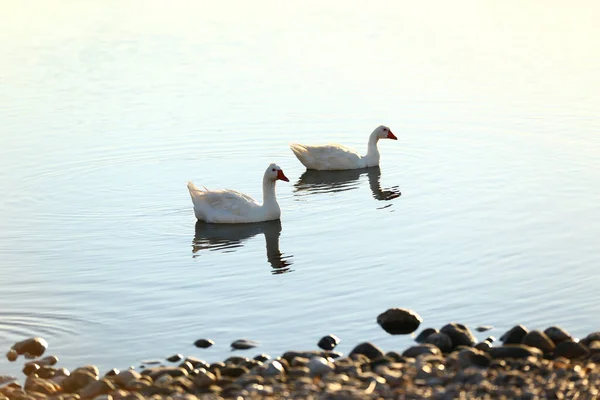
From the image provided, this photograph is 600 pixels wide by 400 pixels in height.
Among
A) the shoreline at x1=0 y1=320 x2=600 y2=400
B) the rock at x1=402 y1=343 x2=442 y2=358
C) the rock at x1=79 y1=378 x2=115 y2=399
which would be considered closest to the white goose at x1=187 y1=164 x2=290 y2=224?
the shoreline at x1=0 y1=320 x2=600 y2=400

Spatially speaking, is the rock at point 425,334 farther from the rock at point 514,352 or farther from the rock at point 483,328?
the rock at point 514,352

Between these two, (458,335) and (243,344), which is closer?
(458,335)

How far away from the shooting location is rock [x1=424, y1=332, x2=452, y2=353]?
12.4 meters

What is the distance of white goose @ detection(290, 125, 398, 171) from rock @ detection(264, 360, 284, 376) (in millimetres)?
11250

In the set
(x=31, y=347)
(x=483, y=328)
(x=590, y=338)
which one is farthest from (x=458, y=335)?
(x=31, y=347)

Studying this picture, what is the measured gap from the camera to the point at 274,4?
4672 cm

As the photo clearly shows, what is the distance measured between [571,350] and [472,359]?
47.0 inches

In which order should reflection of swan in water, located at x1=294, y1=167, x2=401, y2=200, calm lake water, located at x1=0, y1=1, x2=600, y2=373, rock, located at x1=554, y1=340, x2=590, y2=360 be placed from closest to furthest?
1. rock, located at x1=554, y1=340, x2=590, y2=360
2. calm lake water, located at x1=0, y1=1, x2=600, y2=373
3. reflection of swan in water, located at x1=294, y1=167, x2=401, y2=200

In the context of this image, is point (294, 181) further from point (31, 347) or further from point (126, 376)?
point (126, 376)

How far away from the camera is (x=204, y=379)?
11.4 metres

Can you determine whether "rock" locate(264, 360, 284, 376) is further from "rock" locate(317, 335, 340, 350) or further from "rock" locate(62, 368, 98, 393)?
"rock" locate(62, 368, 98, 393)

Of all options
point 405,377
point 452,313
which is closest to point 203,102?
point 452,313

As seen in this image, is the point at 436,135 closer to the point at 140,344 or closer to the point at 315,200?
the point at 315,200

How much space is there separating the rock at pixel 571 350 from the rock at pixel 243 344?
3377 mm
